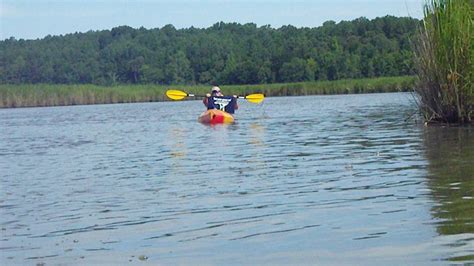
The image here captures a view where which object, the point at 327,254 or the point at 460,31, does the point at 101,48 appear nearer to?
the point at 460,31

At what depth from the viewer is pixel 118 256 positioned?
311 inches

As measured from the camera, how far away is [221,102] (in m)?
31.3

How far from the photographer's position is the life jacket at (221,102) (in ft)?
102

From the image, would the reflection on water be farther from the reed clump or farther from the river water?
the reed clump

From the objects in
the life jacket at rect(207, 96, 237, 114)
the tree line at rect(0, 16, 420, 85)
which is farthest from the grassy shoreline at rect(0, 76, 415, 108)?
the life jacket at rect(207, 96, 237, 114)

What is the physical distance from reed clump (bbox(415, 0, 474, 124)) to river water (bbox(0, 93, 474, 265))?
884 mm

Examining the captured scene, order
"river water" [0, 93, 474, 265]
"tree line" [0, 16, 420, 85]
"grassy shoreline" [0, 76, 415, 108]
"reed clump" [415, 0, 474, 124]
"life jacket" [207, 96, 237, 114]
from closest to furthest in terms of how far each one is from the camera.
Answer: "river water" [0, 93, 474, 265], "reed clump" [415, 0, 474, 124], "life jacket" [207, 96, 237, 114], "grassy shoreline" [0, 76, 415, 108], "tree line" [0, 16, 420, 85]

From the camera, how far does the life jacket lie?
3106 cm

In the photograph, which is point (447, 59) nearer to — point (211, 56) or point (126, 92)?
point (126, 92)

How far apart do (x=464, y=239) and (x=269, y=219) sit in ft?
7.51

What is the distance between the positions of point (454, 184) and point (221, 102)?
2083 cm

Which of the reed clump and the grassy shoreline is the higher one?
the reed clump

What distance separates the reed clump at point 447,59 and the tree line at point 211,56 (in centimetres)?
4811

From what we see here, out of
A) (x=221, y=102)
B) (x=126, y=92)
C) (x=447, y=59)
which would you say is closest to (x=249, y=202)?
(x=447, y=59)
